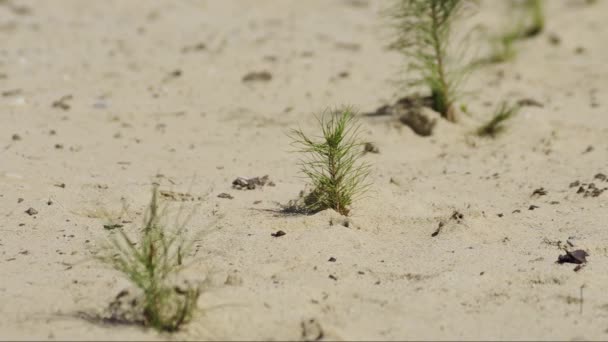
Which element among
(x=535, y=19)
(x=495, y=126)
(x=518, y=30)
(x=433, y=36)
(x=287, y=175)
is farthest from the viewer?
(x=535, y=19)

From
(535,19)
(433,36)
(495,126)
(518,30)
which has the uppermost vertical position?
(535,19)

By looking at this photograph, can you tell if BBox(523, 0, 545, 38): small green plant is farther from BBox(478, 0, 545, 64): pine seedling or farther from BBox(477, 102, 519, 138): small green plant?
BBox(477, 102, 519, 138): small green plant

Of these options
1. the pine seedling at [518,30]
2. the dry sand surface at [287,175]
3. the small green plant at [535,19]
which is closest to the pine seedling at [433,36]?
the dry sand surface at [287,175]

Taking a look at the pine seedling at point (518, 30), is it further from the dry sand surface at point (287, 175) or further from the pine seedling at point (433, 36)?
the pine seedling at point (433, 36)

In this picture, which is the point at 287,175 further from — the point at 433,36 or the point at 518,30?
the point at 518,30

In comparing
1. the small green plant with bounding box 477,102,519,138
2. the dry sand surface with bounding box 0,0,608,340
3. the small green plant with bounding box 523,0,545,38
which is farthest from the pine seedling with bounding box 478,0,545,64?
the small green plant with bounding box 477,102,519,138

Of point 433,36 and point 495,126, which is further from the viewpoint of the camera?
point 495,126

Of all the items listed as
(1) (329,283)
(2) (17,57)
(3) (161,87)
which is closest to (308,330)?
(1) (329,283)

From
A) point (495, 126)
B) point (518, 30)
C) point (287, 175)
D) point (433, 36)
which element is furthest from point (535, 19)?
point (287, 175)
